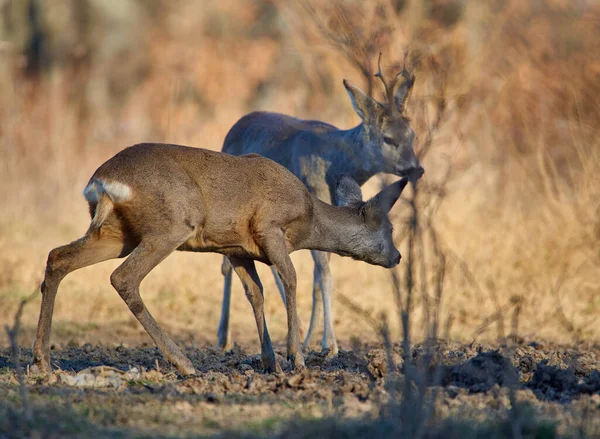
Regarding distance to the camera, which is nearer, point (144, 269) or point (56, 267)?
point (144, 269)

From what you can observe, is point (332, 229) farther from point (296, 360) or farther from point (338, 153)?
point (338, 153)

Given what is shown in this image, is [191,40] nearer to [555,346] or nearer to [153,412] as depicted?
[555,346]

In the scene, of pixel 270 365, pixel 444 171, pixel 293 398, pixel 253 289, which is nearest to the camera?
pixel 293 398

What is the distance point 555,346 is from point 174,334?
405 cm

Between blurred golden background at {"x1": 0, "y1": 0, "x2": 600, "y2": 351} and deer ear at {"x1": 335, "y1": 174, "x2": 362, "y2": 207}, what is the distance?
87 centimetres

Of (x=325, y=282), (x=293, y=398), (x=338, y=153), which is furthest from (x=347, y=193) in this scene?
(x=293, y=398)

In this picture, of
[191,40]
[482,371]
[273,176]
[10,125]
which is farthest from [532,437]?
[191,40]

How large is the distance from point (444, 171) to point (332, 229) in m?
6.41

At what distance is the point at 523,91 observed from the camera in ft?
59.1

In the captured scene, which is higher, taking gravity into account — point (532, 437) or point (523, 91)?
point (523, 91)

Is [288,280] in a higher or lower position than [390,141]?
lower

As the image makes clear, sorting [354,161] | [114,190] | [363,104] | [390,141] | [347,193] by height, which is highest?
[363,104]

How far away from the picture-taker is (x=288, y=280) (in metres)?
7.10

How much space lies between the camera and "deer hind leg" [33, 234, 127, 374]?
6.74m
